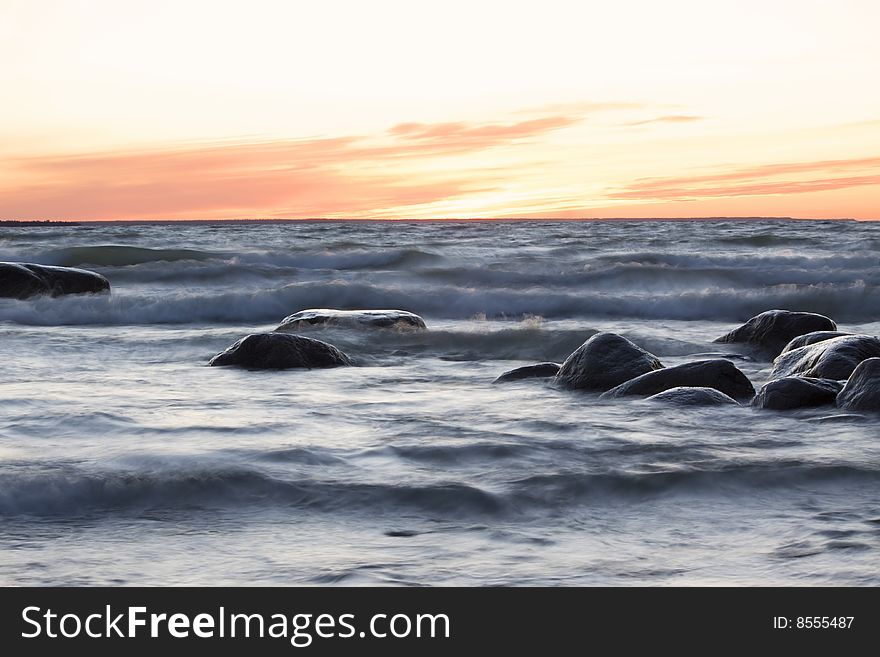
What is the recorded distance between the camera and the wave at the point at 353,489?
404 cm

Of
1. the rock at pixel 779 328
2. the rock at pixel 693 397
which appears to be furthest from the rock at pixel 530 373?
the rock at pixel 779 328

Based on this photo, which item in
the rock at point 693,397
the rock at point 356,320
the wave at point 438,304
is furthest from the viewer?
the wave at point 438,304

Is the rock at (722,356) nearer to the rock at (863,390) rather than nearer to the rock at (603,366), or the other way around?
the rock at (603,366)

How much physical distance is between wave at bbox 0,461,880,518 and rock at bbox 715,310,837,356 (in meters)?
4.64

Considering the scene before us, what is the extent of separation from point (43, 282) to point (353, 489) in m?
11.1

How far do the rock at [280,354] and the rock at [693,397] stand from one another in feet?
9.29

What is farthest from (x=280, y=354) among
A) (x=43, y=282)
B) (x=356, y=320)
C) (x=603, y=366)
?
(x=43, y=282)

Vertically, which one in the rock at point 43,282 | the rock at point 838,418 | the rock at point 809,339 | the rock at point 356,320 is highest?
the rock at point 43,282

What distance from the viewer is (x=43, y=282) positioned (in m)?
14.1

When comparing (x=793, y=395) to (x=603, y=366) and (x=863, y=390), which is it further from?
(x=603, y=366)

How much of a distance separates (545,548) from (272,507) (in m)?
1.12

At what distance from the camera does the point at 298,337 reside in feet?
27.2

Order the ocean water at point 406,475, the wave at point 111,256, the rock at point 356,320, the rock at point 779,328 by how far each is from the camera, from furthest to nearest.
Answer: the wave at point 111,256 < the rock at point 356,320 < the rock at point 779,328 < the ocean water at point 406,475

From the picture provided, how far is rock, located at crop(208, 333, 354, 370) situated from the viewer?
792cm
